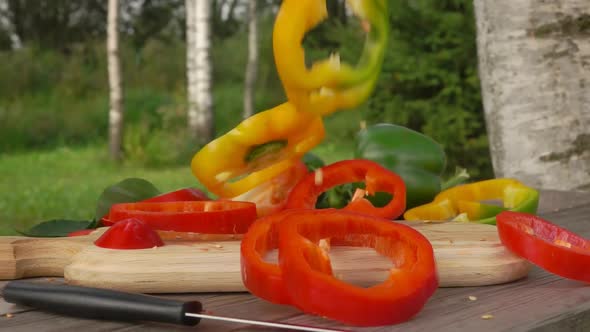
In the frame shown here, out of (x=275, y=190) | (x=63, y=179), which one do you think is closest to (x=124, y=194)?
(x=275, y=190)

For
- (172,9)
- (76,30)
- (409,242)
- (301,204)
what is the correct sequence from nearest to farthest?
(409,242) < (301,204) < (76,30) < (172,9)

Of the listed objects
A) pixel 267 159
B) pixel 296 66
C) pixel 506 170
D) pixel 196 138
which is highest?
pixel 296 66

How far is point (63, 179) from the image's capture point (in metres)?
8.30

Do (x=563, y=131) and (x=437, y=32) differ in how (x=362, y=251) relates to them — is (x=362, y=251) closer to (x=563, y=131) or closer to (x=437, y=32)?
(x=563, y=131)

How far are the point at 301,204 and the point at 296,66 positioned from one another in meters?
0.36

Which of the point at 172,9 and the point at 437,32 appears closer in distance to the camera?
the point at 437,32

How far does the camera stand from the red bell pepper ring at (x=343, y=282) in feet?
3.52

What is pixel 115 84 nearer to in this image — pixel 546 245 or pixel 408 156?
pixel 408 156

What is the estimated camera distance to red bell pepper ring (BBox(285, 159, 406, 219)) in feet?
5.29

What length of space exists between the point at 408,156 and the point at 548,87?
814 mm

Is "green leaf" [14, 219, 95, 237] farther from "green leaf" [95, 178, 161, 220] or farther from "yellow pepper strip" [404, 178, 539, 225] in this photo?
"yellow pepper strip" [404, 178, 539, 225]

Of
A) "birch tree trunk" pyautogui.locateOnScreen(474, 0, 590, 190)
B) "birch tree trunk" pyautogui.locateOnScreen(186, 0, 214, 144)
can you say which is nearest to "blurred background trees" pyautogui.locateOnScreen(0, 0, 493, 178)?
"birch tree trunk" pyautogui.locateOnScreen(186, 0, 214, 144)

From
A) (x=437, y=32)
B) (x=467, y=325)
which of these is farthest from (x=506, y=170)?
(x=437, y=32)

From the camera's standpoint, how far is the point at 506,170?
2686 mm
